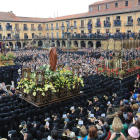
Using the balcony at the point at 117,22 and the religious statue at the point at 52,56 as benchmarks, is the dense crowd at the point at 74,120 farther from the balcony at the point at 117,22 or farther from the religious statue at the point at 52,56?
the balcony at the point at 117,22

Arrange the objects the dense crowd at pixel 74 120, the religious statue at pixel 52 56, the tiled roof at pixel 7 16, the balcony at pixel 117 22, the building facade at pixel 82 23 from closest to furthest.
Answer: the dense crowd at pixel 74 120, the religious statue at pixel 52 56, the building facade at pixel 82 23, the balcony at pixel 117 22, the tiled roof at pixel 7 16

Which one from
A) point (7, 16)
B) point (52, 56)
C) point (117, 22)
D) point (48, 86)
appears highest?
point (7, 16)

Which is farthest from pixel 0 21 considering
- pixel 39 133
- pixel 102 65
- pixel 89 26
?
pixel 39 133

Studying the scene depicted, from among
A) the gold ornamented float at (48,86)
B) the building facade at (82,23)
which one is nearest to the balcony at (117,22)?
the building facade at (82,23)

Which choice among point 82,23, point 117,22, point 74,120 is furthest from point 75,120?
point 82,23

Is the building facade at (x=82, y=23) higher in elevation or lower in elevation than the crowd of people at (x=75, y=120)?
higher

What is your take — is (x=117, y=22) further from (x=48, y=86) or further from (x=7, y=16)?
(x=48, y=86)

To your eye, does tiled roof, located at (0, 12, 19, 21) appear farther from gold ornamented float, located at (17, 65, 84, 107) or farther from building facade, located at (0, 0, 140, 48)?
gold ornamented float, located at (17, 65, 84, 107)

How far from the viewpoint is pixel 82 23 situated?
40812 millimetres

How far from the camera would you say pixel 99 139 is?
4.43 metres

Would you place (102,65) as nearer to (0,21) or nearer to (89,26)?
(89,26)

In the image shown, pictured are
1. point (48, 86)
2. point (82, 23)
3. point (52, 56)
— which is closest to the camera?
point (48, 86)

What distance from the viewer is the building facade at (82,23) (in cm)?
3262

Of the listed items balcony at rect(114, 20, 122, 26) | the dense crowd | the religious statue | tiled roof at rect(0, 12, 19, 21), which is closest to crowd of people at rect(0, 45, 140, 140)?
the dense crowd
